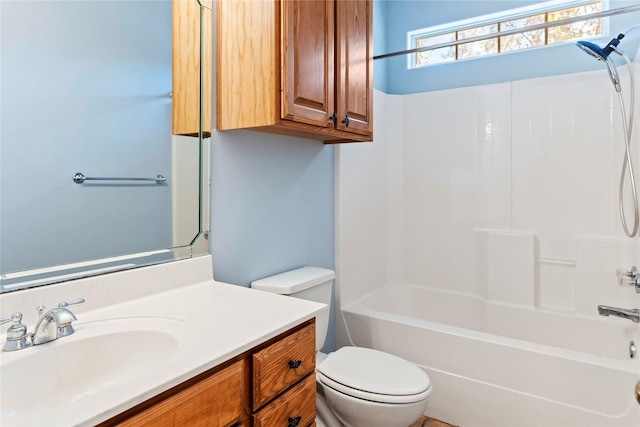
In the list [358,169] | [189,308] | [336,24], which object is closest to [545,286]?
[358,169]

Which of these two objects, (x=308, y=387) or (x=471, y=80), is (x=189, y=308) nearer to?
(x=308, y=387)

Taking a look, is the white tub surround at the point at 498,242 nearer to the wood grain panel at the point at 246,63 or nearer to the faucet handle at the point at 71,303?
the wood grain panel at the point at 246,63

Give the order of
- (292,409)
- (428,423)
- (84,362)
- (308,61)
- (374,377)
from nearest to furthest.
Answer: (84,362)
(292,409)
(308,61)
(374,377)
(428,423)

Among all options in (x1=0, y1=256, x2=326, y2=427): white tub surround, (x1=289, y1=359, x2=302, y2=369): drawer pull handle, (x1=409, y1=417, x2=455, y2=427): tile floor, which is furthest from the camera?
(x1=409, y1=417, x2=455, y2=427): tile floor

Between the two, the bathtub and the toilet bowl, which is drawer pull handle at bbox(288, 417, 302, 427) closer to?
the toilet bowl

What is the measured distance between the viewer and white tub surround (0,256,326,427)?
0.68 metres

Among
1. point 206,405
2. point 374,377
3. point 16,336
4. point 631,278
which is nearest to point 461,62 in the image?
point 631,278

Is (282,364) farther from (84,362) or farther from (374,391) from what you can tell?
(374,391)

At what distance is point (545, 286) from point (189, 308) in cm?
221

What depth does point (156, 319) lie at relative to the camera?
1.08 m

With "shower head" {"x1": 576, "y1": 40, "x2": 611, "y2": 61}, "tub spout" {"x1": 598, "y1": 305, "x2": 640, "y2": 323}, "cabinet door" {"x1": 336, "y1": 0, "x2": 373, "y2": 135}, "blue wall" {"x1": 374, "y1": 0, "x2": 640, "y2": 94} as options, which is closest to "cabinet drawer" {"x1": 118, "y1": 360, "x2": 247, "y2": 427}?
"cabinet door" {"x1": 336, "y1": 0, "x2": 373, "y2": 135}

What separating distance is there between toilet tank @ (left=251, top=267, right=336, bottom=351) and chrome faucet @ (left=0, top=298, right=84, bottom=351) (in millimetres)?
823

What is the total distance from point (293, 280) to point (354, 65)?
997 millimetres

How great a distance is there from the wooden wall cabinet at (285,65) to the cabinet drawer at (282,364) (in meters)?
0.73
